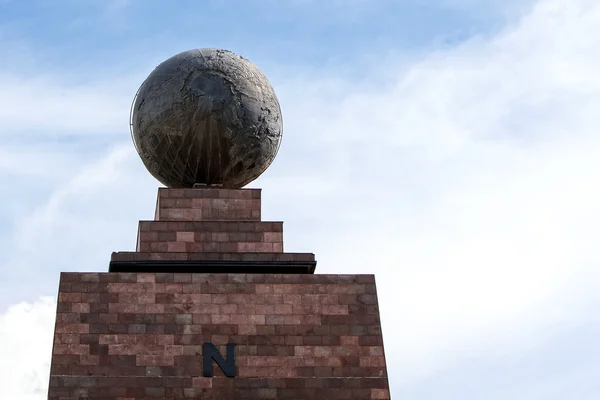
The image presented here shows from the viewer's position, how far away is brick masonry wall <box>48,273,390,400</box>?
77.1ft

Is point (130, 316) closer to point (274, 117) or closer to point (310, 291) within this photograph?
point (310, 291)

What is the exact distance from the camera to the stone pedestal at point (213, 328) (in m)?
23.5

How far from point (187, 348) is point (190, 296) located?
1.05 meters

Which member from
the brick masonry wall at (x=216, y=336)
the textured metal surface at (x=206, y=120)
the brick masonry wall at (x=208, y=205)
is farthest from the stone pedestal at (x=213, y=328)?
the textured metal surface at (x=206, y=120)

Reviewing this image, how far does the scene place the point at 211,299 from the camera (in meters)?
24.4

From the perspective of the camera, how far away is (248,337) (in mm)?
24125

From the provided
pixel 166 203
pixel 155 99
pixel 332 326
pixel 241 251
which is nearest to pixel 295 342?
pixel 332 326

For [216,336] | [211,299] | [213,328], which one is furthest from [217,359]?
[211,299]

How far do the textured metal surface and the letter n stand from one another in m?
4.43

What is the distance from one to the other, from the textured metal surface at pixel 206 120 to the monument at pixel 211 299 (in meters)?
0.03

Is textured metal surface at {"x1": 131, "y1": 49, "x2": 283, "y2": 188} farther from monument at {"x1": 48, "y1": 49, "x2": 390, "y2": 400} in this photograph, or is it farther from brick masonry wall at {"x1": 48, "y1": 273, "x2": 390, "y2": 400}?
brick masonry wall at {"x1": 48, "y1": 273, "x2": 390, "y2": 400}

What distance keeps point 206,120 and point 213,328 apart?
4437 mm

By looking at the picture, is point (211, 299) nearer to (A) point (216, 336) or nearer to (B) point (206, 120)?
(A) point (216, 336)

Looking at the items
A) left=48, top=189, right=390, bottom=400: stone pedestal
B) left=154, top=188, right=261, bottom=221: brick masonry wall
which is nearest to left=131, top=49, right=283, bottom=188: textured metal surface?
left=154, top=188, right=261, bottom=221: brick masonry wall
